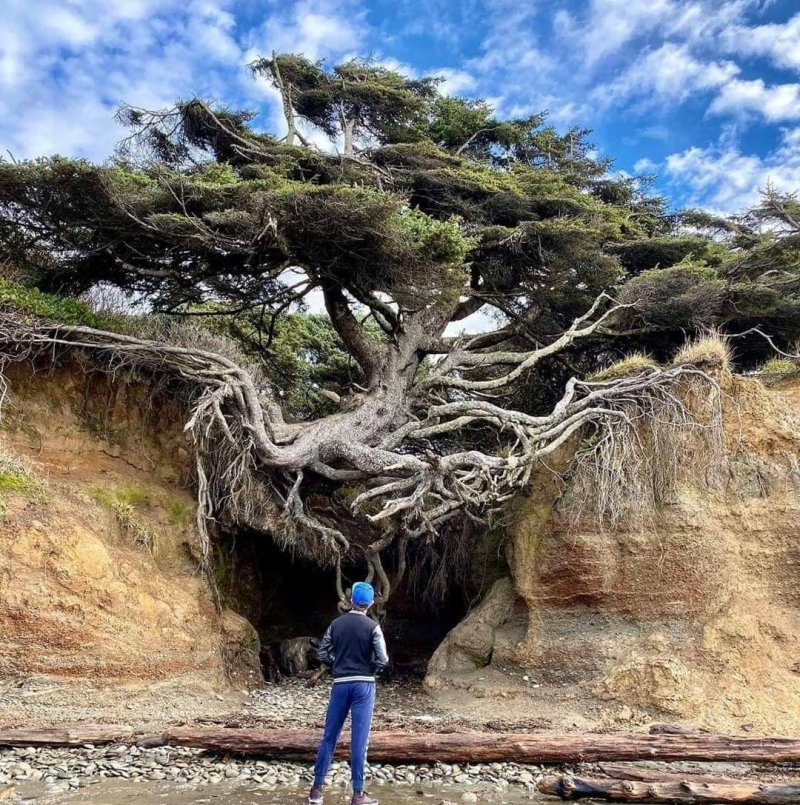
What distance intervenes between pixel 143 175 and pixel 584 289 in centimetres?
792

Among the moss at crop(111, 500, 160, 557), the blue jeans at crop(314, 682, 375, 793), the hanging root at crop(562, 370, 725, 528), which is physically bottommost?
the blue jeans at crop(314, 682, 375, 793)

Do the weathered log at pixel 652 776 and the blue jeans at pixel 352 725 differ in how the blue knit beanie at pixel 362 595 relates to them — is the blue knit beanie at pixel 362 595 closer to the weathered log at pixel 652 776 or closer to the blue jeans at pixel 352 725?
the blue jeans at pixel 352 725

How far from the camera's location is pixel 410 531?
35.5 ft

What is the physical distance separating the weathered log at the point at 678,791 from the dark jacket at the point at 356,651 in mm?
2038

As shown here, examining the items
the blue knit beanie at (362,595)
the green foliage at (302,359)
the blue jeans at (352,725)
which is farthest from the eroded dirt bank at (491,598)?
the green foliage at (302,359)

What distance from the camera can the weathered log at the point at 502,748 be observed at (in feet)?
22.1

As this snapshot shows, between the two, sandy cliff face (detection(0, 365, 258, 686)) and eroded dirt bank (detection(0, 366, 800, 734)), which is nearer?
sandy cliff face (detection(0, 365, 258, 686))

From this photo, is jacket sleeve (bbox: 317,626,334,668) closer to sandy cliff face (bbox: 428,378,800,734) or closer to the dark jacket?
the dark jacket

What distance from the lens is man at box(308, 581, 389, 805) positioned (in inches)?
220

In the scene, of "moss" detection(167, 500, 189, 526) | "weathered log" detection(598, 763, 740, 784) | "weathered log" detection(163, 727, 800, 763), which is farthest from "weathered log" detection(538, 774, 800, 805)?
"moss" detection(167, 500, 189, 526)

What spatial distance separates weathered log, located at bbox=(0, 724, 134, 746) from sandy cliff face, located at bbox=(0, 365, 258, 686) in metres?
1.27

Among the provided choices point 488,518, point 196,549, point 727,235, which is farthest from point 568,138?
point 196,549

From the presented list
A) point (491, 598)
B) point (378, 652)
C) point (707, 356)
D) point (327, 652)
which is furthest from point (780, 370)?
point (327, 652)

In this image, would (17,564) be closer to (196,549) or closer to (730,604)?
(196,549)
